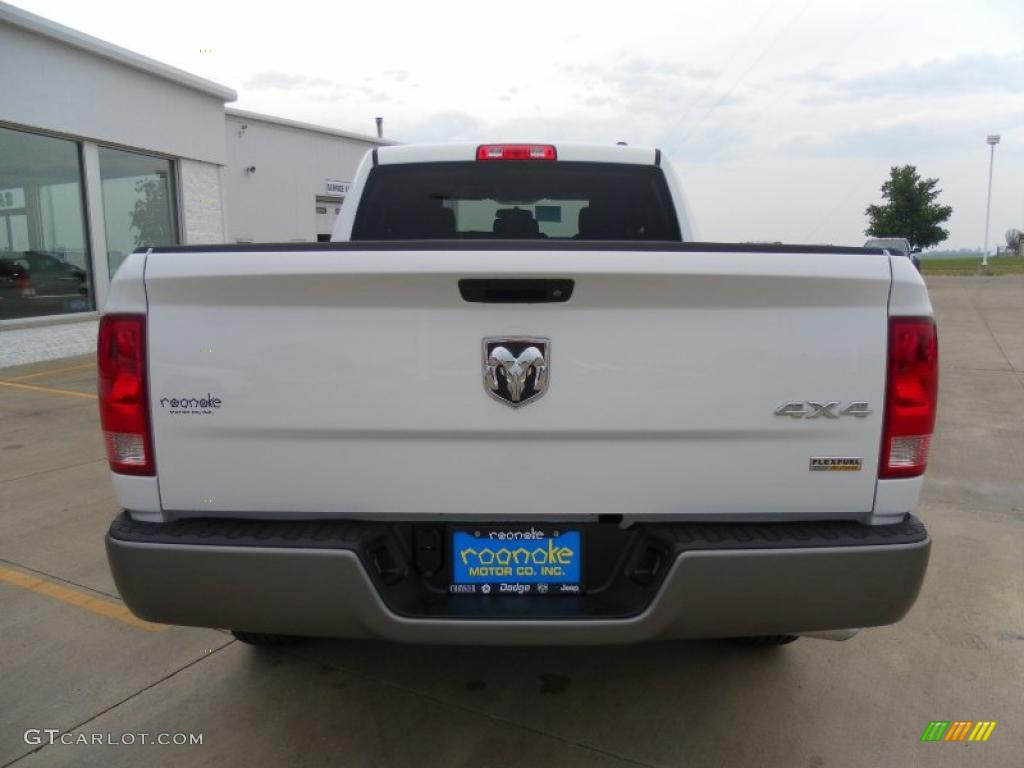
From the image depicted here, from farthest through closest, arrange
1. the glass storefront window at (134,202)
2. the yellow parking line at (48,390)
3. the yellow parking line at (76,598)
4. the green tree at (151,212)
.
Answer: the green tree at (151,212) < the glass storefront window at (134,202) < the yellow parking line at (48,390) < the yellow parking line at (76,598)

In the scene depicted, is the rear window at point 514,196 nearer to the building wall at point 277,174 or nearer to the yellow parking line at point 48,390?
the yellow parking line at point 48,390

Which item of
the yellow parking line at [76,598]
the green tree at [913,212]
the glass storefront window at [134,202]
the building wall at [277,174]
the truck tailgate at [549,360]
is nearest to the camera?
the truck tailgate at [549,360]

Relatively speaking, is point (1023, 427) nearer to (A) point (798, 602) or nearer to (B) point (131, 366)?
(A) point (798, 602)

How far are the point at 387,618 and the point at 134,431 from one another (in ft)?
2.82

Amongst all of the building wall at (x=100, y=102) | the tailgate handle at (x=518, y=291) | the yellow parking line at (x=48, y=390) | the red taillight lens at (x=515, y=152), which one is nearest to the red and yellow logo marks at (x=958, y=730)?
the tailgate handle at (x=518, y=291)

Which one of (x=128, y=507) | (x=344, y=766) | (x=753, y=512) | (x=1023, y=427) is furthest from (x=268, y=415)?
(x=1023, y=427)

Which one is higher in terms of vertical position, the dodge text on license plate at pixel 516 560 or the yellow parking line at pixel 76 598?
the dodge text on license plate at pixel 516 560

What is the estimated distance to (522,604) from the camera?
2.14 m

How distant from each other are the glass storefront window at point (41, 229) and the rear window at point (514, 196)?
1024cm

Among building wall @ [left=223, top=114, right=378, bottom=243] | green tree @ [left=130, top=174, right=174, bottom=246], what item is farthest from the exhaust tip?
building wall @ [left=223, top=114, right=378, bottom=243]

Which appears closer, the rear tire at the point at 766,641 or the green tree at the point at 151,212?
the rear tire at the point at 766,641

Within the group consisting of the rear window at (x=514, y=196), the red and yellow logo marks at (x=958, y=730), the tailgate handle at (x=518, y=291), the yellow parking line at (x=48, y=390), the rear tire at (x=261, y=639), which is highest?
the rear window at (x=514, y=196)

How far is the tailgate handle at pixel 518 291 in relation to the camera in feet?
6.51
